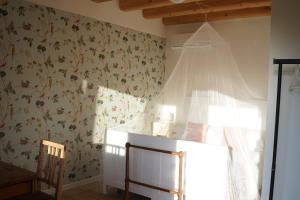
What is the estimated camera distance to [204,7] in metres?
4.38

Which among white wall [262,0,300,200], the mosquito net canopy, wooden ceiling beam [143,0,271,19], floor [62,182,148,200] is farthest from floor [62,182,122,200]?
wooden ceiling beam [143,0,271,19]

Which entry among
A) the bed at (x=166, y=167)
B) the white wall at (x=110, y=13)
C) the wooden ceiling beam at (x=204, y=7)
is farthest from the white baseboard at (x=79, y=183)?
the wooden ceiling beam at (x=204, y=7)

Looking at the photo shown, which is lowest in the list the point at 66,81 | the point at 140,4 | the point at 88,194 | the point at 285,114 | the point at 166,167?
the point at 88,194

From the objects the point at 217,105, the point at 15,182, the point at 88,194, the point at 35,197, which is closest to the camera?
the point at 15,182

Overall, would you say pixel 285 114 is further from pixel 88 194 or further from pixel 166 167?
pixel 88 194

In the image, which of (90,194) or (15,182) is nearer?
(15,182)

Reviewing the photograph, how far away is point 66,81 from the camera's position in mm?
3850

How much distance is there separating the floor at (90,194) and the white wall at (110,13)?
2.39m

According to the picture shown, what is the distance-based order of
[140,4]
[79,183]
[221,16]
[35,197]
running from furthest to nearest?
1. [221,16]
2. [140,4]
3. [79,183]
4. [35,197]

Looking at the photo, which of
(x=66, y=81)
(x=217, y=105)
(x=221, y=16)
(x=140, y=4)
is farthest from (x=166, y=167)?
(x=221, y=16)

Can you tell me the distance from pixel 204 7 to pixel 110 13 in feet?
4.65

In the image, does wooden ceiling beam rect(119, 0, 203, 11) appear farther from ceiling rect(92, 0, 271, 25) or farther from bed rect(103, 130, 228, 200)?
bed rect(103, 130, 228, 200)

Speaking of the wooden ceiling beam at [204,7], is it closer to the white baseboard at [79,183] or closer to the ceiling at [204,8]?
the ceiling at [204,8]

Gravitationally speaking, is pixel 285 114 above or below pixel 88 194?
above
